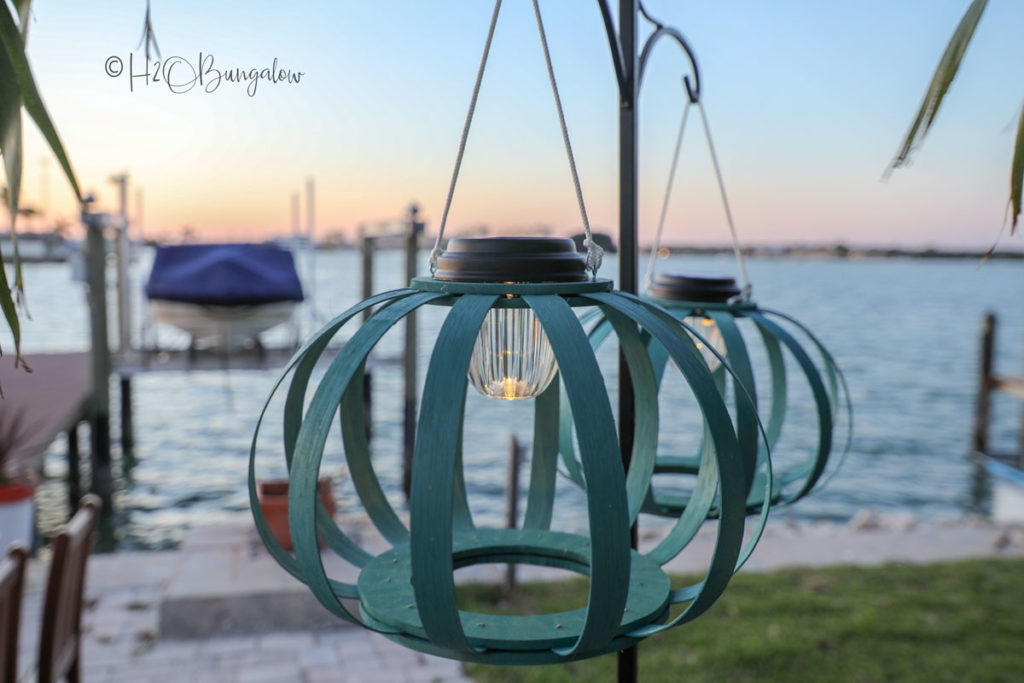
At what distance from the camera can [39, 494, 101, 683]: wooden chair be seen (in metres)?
3.14

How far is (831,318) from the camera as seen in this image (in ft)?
139

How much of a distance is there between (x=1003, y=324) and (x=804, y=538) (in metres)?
46.3

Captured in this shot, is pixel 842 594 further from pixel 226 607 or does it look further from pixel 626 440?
pixel 626 440

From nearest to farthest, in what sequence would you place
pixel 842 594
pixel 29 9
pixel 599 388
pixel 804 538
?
pixel 29 9, pixel 599 388, pixel 842 594, pixel 804 538

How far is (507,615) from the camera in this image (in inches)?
50.7

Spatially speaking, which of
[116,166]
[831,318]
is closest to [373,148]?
[116,166]

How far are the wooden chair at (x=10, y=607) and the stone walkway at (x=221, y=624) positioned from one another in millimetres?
1867

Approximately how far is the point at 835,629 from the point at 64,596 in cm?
421

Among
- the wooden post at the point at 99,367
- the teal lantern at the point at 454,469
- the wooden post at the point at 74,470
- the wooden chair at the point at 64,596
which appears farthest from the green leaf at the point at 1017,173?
the wooden post at the point at 74,470

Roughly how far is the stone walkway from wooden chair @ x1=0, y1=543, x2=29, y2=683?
1867mm

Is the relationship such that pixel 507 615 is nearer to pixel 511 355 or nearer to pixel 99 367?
pixel 511 355

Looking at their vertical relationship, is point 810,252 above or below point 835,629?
above

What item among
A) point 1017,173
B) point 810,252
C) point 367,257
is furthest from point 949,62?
point 367,257

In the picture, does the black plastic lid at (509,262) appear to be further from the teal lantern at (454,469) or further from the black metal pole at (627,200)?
the black metal pole at (627,200)
